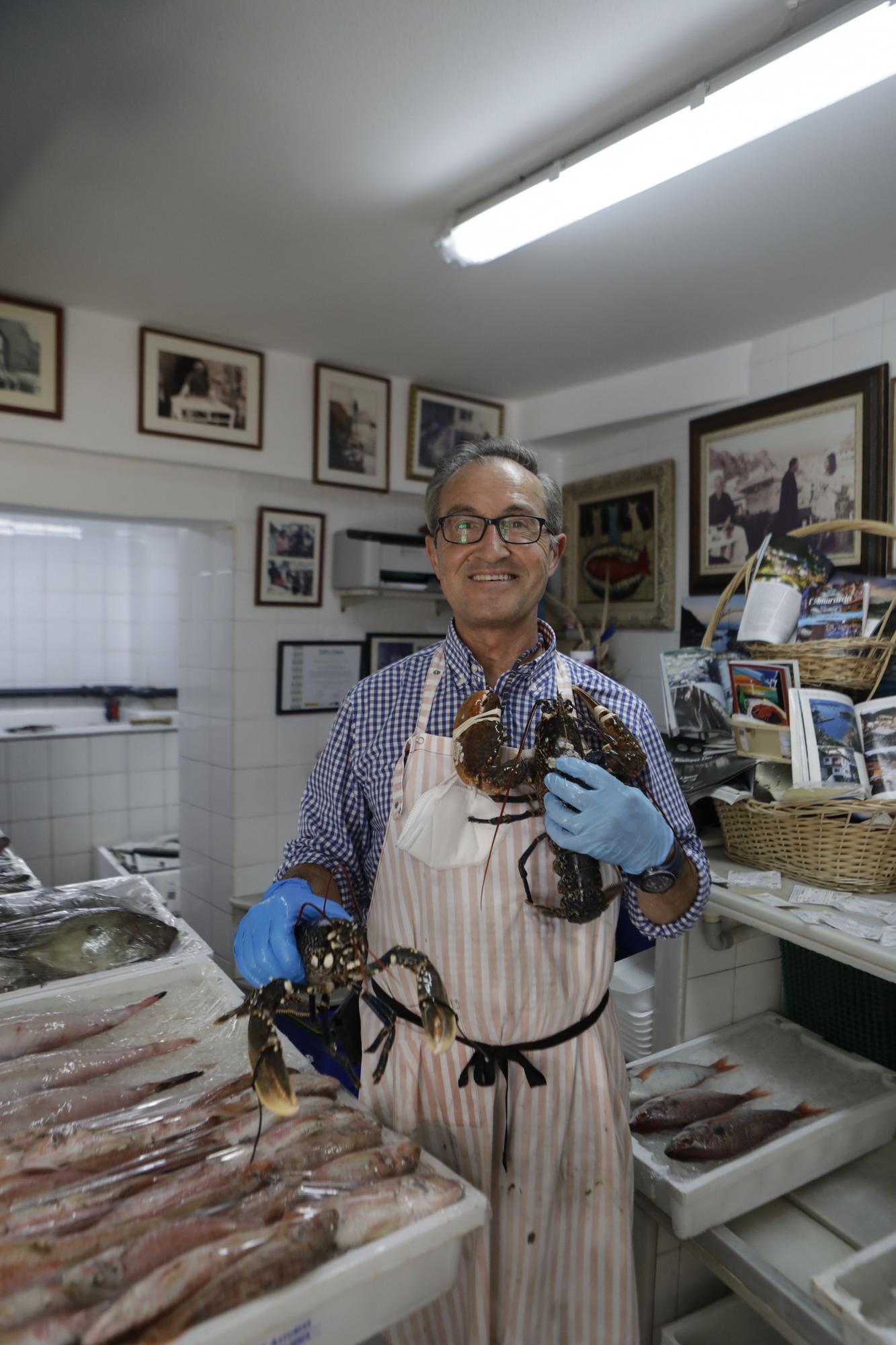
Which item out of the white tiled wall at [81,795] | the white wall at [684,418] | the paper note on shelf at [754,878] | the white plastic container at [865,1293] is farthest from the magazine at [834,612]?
the white tiled wall at [81,795]

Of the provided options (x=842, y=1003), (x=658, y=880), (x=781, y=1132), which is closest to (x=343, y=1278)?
(x=658, y=880)

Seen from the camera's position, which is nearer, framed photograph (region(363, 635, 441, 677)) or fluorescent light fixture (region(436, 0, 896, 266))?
fluorescent light fixture (region(436, 0, 896, 266))

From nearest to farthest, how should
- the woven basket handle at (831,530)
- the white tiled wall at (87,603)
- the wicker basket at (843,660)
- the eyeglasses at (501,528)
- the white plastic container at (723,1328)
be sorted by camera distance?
the eyeglasses at (501,528) → the white plastic container at (723,1328) → the wicker basket at (843,660) → the woven basket handle at (831,530) → the white tiled wall at (87,603)

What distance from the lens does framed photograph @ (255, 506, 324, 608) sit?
3.82 meters

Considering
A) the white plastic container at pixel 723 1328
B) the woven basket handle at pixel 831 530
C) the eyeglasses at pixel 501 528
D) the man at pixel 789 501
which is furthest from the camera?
the man at pixel 789 501

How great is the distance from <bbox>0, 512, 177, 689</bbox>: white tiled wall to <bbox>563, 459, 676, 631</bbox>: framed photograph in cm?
423

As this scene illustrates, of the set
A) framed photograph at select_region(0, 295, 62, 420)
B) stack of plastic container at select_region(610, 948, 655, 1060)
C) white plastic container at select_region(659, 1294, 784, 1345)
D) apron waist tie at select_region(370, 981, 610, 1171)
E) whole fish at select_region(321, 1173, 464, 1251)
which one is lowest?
white plastic container at select_region(659, 1294, 784, 1345)

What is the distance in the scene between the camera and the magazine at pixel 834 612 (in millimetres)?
2109

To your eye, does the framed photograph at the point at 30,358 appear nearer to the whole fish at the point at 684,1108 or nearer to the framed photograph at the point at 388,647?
the framed photograph at the point at 388,647

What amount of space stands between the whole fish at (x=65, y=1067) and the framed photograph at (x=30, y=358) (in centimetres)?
253

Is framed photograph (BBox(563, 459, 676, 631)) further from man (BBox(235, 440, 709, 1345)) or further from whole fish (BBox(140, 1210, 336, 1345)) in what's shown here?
whole fish (BBox(140, 1210, 336, 1345))

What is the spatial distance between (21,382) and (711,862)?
2.94 meters

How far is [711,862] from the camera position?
7.17 ft

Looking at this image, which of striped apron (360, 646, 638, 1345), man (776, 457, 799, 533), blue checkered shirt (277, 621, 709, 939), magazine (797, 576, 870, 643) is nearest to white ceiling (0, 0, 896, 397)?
man (776, 457, 799, 533)
